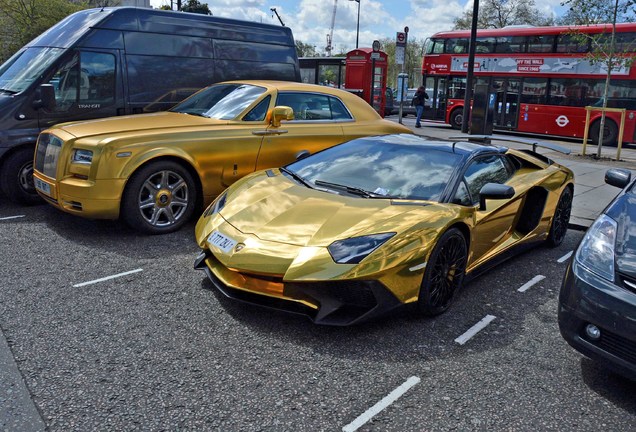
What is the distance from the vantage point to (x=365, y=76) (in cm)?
2103

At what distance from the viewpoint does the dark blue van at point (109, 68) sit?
638 centimetres

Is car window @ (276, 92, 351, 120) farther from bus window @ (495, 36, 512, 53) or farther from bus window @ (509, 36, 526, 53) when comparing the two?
bus window @ (495, 36, 512, 53)

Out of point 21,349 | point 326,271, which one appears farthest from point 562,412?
point 21,349

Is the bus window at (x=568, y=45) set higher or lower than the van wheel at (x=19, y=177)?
higher

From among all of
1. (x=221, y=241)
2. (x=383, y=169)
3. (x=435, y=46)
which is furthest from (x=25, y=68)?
(x=435, y=46)

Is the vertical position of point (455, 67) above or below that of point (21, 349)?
above

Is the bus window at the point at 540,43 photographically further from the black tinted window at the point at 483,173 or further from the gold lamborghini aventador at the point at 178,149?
the black tinted window at the point at 483,173

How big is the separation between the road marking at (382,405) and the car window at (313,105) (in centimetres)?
430

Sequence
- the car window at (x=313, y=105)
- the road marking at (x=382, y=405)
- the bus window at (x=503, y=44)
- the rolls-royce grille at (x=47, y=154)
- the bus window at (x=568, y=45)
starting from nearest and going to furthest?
the road marking at (x=382, y=405), the rolls-royce grille at (x=47, y=154), the car window at (x=313, y=105), the bus window at (x=568, y=45), the bus window at (x=503, y=44)

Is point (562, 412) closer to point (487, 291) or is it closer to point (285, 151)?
point (487, 291)

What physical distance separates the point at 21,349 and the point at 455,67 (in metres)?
19.6

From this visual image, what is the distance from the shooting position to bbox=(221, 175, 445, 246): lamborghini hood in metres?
3.59

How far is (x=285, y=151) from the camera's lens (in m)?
6.49

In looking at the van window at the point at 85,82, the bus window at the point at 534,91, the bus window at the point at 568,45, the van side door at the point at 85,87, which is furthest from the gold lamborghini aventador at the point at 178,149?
the bus window at the point at 534,91
